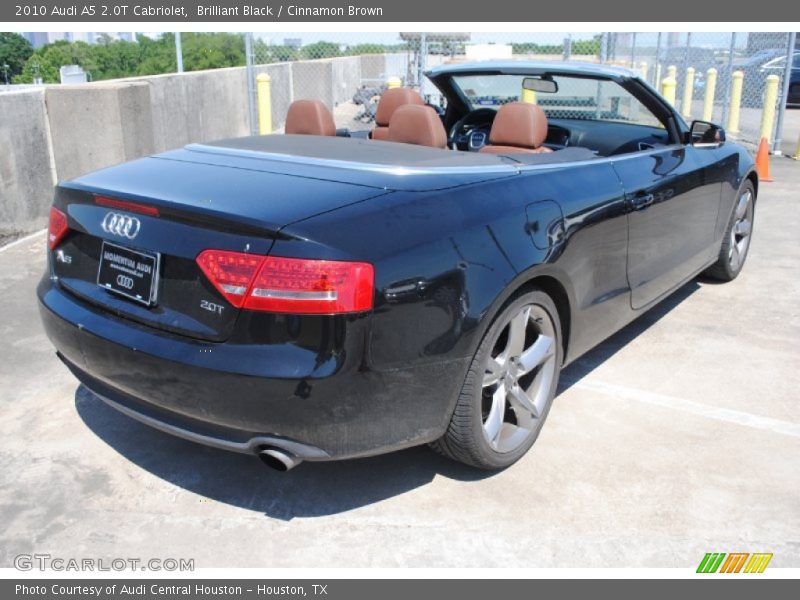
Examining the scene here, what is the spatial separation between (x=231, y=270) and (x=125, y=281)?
1.78ft

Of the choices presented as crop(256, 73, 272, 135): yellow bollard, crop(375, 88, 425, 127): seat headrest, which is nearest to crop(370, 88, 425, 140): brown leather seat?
crop(375, 88, 425, 127): seat headrest

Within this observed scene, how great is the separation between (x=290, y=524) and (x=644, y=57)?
17.8m

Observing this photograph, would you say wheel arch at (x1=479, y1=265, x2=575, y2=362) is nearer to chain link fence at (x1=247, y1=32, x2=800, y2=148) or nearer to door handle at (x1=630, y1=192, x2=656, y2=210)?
door handle at (x1=630, y1=192, x2=656, y2=210)

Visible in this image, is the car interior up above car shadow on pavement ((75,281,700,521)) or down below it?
above

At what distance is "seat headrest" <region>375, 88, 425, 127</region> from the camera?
196 inches

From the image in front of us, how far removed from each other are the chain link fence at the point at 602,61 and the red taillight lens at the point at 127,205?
9783mm

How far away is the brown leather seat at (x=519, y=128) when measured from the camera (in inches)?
161

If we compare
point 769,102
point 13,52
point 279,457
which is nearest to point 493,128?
point 279,457

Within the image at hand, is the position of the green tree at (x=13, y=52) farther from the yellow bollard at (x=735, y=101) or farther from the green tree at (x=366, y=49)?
the yellow bollard at (x=735, y=101)

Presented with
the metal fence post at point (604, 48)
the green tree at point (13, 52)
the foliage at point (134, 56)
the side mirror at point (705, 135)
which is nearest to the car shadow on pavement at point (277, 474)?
the side mirror at point (705, 135)

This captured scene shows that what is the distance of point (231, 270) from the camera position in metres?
2.56

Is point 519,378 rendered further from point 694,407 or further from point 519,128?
point 519,128

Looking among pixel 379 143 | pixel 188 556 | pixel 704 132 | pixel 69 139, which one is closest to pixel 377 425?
pixel 188 556

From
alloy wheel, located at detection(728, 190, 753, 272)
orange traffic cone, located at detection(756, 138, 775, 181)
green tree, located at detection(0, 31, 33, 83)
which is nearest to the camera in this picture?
alloy wheel, located at detection(728, 190, 753, 272)
